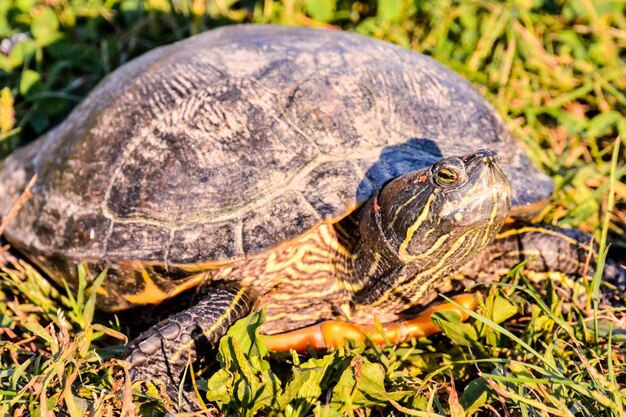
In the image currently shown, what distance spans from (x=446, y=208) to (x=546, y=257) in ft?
3.69

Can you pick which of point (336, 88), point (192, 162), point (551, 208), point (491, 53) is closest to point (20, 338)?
point (192, 162)

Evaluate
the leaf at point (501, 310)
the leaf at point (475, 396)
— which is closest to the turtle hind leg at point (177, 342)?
the leaf at point (475, 396)

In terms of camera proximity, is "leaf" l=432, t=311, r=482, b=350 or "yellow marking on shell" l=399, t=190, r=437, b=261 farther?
"leaf" l=432, t=311, r=482, b=350

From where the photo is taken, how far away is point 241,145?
3404 mm

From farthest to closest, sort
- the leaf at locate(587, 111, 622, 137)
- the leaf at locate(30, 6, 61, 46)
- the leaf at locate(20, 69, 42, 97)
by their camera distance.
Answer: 1. the leaf at locate(30, 6, 61, 46)
2. the leaf at locate(587, 111, 622, 137)
3. the leaf at locate(20, 69, 42, 97)

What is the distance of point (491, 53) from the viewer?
5508 millimetres

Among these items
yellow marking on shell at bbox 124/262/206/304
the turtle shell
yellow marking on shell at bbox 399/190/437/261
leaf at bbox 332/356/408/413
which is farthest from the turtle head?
→ yellow marking on shell at bbox 124/262/206/304

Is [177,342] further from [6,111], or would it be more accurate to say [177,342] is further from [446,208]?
[6,111]

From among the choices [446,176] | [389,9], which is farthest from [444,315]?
[389,9]

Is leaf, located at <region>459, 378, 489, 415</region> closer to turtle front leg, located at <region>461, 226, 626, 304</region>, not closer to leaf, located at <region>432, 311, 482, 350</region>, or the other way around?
leaf, located at <region>432, 311, 482, 350</region>

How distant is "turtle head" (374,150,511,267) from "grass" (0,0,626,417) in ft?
1.09

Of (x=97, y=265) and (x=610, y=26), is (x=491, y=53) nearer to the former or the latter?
(x=610, y=26)

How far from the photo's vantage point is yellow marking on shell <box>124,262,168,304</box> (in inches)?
131

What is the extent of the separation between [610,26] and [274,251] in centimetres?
392
